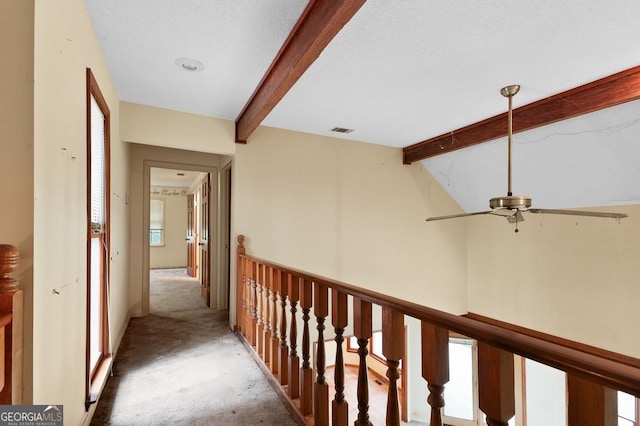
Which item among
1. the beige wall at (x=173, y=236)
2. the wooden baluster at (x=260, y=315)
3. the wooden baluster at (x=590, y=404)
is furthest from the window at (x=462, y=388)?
the beige wall at (x=173, y=236)

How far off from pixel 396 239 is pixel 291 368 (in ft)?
9.29

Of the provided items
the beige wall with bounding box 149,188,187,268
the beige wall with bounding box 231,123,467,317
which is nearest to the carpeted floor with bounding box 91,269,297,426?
the beige wall with bounding box 231,123,467,317

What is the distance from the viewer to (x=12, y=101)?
3.28 ft

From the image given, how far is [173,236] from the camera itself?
8.13m

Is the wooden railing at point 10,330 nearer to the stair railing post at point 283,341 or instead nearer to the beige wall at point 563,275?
the stair railing post at point 283,341

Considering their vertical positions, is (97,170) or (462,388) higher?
(97,170)

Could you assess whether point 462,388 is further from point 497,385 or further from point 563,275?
point 497,385

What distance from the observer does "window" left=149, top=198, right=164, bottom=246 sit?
795cm

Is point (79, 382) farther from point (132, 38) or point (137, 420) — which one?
point (132, 38)

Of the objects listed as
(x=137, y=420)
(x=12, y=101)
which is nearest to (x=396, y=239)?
(x=137, y=420)

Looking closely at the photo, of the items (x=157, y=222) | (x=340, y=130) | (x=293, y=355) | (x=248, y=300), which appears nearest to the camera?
(x=293, y=355)

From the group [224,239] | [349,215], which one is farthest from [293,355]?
[224,239]

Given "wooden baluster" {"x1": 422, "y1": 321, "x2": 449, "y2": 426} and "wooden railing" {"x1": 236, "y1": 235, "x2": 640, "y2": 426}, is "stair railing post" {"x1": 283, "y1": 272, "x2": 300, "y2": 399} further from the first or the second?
"wooden baluster" {"x1": 422, "y1": 321, "x2": 449, "y2": 426}

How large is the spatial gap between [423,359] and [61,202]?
4.98ft
